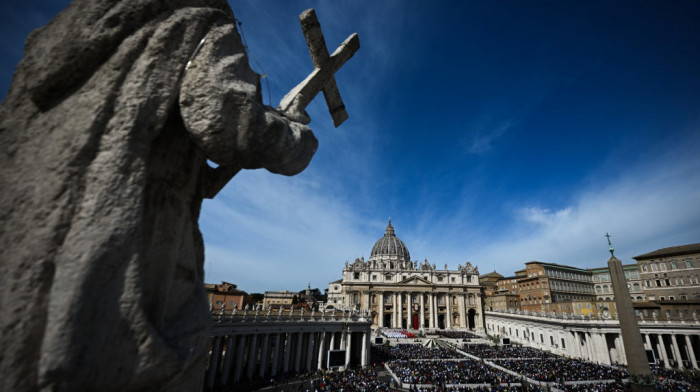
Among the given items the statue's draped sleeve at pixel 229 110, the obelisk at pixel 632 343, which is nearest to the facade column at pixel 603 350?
the obelisk at pixel 632 343

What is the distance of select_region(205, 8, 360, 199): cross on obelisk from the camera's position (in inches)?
144

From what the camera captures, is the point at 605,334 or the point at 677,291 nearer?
the point at 605,334

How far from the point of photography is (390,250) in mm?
97875

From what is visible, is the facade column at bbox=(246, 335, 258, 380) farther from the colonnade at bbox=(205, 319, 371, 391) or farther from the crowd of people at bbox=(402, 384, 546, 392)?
the crowd of people at bbox=(402, 384, 546, 392)

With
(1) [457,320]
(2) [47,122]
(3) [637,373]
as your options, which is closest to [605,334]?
(3) [637,373]

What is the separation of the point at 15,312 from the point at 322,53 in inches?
200

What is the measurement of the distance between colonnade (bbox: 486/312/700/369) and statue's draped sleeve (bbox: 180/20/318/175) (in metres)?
47.3

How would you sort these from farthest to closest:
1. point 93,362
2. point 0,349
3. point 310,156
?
point 310,156 → point 93,362 → point 0,349

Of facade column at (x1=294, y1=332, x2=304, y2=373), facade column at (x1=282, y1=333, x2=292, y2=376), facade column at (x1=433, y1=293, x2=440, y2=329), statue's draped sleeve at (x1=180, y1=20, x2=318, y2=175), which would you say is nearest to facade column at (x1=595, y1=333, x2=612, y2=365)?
facade column at (x1=294, y1=332, x2=304, y2=373)

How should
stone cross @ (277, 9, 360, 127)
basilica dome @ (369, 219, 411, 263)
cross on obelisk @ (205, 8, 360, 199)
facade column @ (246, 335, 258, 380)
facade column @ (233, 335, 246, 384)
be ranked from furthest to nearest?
basilica dome @ (369, 219, 411, 263) → facade column @ (246, 335, 258, 380) → facade column @ (233, 335, 246, 384) → stone cross @ (277, 9, 360, 127) → cross on obelisk @ (205, 8, 360, 199)

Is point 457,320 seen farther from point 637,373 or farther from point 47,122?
point 47,122

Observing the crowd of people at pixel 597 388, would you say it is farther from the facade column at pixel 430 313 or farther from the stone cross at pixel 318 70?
the facade column at pixel 430 313

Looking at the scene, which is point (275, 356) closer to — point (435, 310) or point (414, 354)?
point (414, 354)

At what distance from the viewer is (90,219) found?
2.14m
